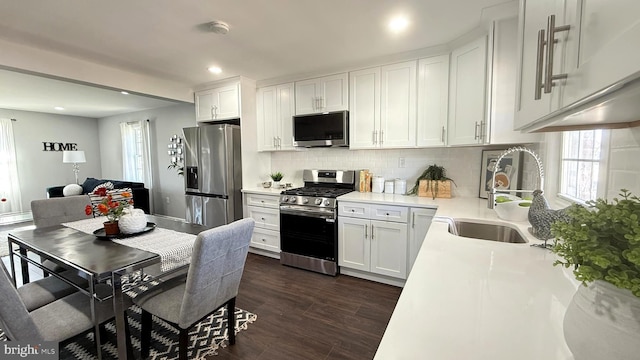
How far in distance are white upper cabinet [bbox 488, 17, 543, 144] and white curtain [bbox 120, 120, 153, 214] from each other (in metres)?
6.19

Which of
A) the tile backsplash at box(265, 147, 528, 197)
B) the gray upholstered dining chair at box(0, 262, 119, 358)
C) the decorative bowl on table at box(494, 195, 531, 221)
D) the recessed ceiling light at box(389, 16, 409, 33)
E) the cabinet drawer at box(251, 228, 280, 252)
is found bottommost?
the cabinet drawer at box(251, 228, 280, 252)

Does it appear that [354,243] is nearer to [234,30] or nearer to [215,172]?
[215,172]

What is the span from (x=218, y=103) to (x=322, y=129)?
1644mm

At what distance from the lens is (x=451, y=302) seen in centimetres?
82

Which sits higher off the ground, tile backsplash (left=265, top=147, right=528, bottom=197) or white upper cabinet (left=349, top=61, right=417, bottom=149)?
white upper cabinet (left=349, top=61, right=417, bottom=149)

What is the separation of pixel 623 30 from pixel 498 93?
2.10 meters

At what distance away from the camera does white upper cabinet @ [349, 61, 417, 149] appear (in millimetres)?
2846

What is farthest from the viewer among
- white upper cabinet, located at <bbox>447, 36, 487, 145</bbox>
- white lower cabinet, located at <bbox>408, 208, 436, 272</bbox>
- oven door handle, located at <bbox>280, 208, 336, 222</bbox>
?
oven door handle, located at <bbox>280, 208, 336, 222</bbox>

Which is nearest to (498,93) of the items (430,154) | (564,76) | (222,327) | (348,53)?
(430,154)

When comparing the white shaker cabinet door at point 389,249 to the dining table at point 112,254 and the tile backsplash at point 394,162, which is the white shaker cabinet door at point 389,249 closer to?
the tile backsplash at point 394,162

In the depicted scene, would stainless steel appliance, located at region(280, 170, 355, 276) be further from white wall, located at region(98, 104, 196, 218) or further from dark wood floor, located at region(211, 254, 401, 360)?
white wall, located at region(98, 104, 196, 218)

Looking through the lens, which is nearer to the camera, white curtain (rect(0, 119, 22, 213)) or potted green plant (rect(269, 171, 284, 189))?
potted green plant (rect(269, 171, 284, 189))

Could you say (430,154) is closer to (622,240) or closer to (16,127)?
(622,240)

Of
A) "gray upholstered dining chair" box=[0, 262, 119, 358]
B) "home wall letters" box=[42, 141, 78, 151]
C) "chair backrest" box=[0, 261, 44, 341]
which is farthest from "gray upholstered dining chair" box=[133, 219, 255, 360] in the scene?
"home wall letters" box=[42, 141, 78, 151]
